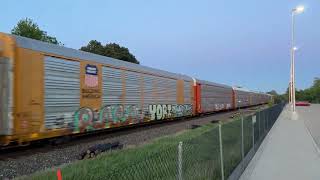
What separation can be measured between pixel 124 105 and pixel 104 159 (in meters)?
9.88

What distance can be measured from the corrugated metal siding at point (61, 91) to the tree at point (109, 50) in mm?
59969

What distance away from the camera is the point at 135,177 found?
4.74 metres

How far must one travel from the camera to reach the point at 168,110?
96.0 feet

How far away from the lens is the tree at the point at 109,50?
3031 inches

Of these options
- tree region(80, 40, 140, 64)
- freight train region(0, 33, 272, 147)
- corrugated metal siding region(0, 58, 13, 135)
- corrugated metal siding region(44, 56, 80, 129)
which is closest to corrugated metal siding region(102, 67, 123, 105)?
freight train region(0, 33, 272, 147)

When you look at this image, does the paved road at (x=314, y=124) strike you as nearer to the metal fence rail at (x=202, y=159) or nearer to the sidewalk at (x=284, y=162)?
the sidewalk at (x=284, y=162)

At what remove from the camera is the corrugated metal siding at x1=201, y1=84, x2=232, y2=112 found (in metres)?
40.5

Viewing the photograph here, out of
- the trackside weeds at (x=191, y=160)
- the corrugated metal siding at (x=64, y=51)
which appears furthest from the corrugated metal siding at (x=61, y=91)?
the trackside weeds at (x=191, y=160)

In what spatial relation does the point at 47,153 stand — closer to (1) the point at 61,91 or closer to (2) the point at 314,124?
(1) the point at 61,91

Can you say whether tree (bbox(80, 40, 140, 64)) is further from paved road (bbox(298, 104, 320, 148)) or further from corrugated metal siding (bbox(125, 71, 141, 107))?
corrugated metal siding (bbox(125, 71, 141, 107))

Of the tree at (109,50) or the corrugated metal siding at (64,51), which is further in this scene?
the tree at (109,50)

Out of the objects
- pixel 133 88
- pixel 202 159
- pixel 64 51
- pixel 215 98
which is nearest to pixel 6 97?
pixel 64 51

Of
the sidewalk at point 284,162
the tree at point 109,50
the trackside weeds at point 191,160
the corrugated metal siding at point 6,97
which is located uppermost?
the tree at point 109,50

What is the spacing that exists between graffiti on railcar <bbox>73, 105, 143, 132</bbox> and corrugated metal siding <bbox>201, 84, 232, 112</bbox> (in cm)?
1725
